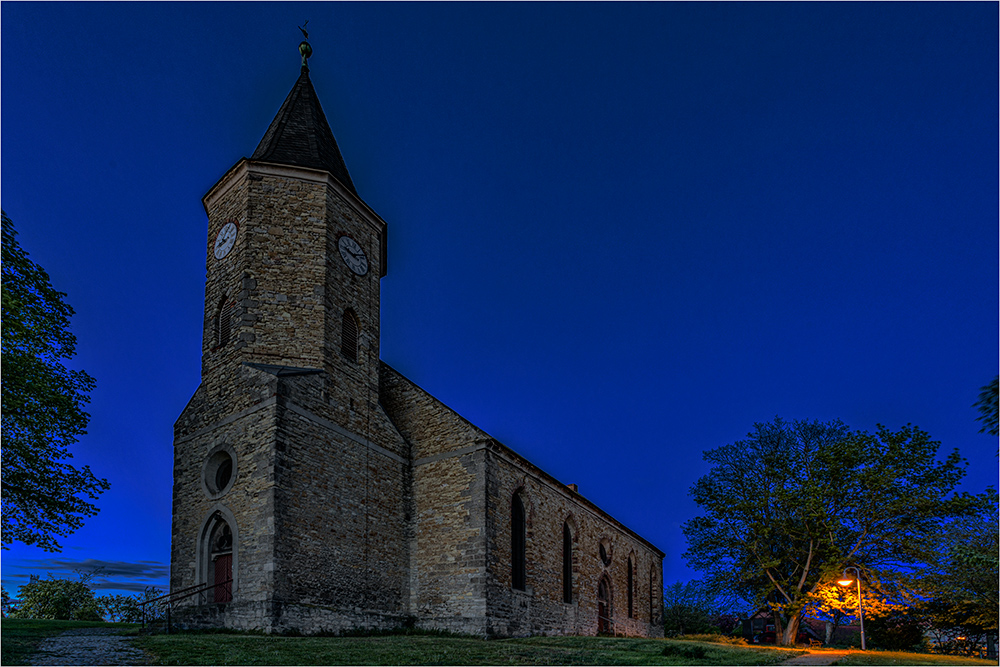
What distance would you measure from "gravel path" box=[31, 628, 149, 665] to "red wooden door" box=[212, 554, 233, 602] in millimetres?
3497

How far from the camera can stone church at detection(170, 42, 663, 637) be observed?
1927cm

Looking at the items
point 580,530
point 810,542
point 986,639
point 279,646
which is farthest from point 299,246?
point 986,639

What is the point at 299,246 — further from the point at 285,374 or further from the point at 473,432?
the point at 473,432

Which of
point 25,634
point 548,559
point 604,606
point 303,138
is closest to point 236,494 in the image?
point 25,634

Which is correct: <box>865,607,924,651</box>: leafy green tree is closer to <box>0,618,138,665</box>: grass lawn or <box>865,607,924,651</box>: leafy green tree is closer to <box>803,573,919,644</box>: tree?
<box>803,573,919,644</box>: tree

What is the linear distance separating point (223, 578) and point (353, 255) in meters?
10.9

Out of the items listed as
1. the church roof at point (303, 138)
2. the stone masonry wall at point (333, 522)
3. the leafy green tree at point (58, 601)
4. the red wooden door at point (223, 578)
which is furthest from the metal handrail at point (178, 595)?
the leafy green tree at point (58, 601)

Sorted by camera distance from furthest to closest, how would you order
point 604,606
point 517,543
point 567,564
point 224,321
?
point 604,606, point 567,564, point 517,543, point 224,321

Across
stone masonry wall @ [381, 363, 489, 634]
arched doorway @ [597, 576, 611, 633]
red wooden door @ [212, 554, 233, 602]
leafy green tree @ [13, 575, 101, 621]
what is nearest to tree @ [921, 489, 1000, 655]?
arched doorway @ [597, 576, 611, 633]

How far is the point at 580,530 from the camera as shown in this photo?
30.6m

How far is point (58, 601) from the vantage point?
33.5 meters

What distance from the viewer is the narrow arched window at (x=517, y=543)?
24359 millimetres

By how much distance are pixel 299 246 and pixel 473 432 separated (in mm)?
8243

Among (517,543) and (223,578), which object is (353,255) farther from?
(517,543)
